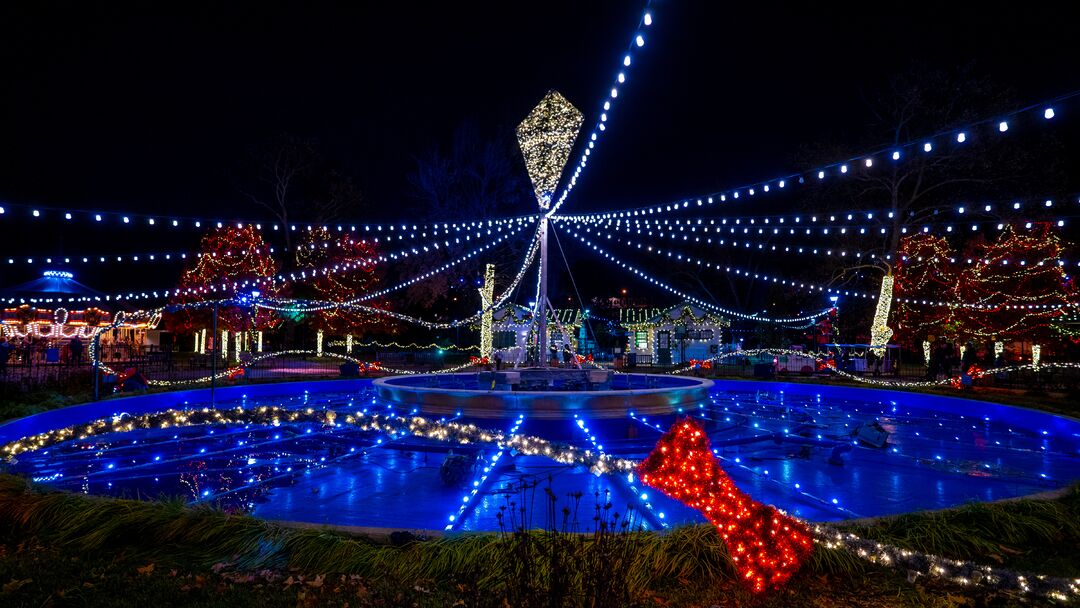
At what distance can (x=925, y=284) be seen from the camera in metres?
27.9

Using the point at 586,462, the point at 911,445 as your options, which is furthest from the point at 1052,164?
the point at 586,462

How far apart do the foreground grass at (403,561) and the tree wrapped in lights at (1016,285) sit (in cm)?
2337

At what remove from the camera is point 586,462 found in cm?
680

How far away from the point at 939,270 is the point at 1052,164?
5.50 metres

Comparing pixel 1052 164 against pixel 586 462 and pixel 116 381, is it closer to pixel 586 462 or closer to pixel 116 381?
pixel 586 462

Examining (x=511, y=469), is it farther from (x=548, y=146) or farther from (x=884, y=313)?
(x=884, y=313)

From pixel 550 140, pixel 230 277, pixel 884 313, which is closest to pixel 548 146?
pixel 550 140

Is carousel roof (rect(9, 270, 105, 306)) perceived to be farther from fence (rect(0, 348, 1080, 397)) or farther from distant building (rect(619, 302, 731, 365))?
distant building (rect(619, 302, 731, 365))

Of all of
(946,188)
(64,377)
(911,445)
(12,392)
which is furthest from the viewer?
(946,188)

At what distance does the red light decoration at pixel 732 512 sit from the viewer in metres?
4.13

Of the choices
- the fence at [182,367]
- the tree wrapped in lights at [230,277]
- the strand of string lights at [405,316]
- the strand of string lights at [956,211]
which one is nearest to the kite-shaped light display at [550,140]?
the strand of string lights at [956,211]

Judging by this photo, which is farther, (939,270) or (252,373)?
(939,270)

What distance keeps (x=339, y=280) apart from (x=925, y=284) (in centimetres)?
2621

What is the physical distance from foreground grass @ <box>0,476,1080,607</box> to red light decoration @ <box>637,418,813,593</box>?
0.60ft
